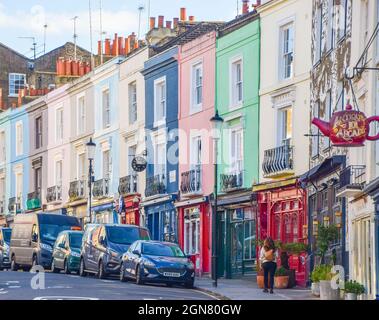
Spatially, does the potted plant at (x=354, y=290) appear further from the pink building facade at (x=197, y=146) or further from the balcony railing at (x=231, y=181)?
the pink building facade at (x=197, y=146)

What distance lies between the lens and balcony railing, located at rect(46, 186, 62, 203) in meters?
68.3

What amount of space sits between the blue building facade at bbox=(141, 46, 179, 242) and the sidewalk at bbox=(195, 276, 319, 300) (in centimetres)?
882

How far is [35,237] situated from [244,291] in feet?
52.7

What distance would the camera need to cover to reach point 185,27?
5928 cm

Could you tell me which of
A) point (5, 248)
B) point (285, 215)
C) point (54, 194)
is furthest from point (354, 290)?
point (54, 194)

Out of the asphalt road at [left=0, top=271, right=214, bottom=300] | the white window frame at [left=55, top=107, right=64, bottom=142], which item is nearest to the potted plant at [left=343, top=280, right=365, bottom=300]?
the asphalt road at [left=0, top=271, right=214, bottom=300]

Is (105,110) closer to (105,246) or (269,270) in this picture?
(105,246)

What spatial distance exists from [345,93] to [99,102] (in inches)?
1090

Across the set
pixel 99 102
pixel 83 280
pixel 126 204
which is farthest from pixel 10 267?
pixel 83 280

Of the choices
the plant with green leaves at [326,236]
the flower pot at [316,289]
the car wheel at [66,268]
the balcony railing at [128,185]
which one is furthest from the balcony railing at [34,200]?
the flower pot at [316,289]

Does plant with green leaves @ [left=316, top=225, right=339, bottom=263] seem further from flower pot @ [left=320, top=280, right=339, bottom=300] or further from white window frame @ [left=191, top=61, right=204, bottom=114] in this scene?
white window frame @ [left=191, top=61, right=204, bottom=114]

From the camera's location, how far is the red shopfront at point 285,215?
42.3 meters

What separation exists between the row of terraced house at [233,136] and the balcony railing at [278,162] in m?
0.08

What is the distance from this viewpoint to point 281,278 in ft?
132
